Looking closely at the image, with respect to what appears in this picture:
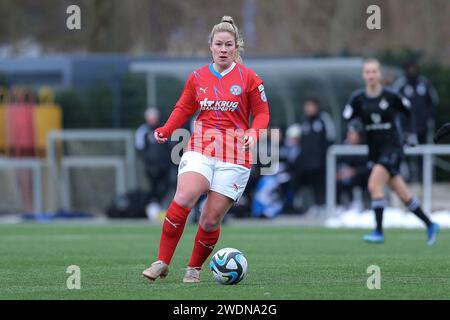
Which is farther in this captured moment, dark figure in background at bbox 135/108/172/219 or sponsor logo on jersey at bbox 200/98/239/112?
dark figure in background at bbox 135/108/172/219

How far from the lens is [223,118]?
31.0 feet

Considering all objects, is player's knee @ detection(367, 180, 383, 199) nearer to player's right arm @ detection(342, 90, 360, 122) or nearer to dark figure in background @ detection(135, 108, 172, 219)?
player's right arm @ detection(342, 90, 360, 122)

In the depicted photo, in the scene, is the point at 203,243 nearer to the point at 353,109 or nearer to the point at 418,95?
the point at 353,109

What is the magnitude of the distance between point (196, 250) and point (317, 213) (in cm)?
1333

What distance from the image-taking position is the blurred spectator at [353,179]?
22.2m

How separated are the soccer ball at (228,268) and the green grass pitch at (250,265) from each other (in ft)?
0.32

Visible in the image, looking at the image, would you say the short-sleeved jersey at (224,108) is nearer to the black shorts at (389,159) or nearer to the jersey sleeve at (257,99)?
the jersey sleeve at (257,99)

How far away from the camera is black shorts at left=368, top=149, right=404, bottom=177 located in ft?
47.8

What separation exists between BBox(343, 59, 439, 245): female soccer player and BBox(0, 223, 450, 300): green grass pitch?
18.7 inches

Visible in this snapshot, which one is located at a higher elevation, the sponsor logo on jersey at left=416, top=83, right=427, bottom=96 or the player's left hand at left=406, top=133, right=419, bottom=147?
the sponsor logo on jersey at left=416, top=83, right=427, bottom=96

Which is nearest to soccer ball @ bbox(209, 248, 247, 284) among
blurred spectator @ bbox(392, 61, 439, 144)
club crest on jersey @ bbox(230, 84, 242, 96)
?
club crest on jersey @ bbox(230, 84, 242, 96)

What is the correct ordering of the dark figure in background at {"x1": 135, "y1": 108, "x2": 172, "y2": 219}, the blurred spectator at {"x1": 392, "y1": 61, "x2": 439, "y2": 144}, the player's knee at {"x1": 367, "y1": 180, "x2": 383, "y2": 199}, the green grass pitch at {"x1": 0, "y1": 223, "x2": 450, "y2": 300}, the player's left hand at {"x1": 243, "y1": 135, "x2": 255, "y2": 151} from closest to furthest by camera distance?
the green grass pitch at {"x1": 0, "y1": 223, "x2": 450, "y2": 300} → the player's left hand at {"x1": 243, "y1": 135, "x2": 255, "y2": 151} → the player's knee at {"x1": 367, "y1": 180, "x2": 383, "y2": 199} → the blurred spectator at {"x1": 392, "y1": 61, "x2": 439, "y2": 144} → the dark figure in background at {"x1": 135, "y1": 108, "x2": 172, "y2": 219}

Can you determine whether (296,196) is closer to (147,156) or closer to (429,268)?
(147,156)
